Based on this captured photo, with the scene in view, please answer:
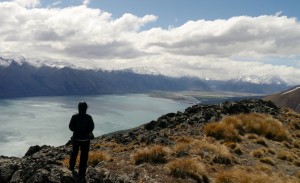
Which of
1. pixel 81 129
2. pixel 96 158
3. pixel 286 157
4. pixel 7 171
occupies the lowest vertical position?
pixel 286 157

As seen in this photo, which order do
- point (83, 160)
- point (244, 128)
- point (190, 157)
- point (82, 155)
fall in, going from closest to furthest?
1. point (83, 160)
2. point (82, 155)
3. point (190, 157)
4. point (244, 128)

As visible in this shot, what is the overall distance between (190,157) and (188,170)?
355cm

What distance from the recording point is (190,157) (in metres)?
20.8

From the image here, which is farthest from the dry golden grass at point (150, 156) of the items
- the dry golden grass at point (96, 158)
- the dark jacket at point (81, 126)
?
the dark jacket at point (81, 126)

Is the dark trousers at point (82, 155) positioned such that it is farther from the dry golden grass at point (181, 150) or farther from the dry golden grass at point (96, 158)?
the dry golden grass at point (181, 150)

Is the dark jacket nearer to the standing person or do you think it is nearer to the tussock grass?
the standing person

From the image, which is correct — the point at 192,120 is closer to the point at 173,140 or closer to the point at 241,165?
the point at 173,140

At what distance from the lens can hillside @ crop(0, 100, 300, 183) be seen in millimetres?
15523

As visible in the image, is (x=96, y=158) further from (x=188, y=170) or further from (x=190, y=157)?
(x=188, y=170)

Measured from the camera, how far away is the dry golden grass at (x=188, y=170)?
17016 mm

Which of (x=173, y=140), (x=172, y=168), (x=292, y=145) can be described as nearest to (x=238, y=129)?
(x=292, y=145)

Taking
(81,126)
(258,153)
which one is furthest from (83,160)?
(258,153)

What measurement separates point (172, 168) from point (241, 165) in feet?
17.2

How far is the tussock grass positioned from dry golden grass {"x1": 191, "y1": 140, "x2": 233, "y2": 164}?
17.0 ft
